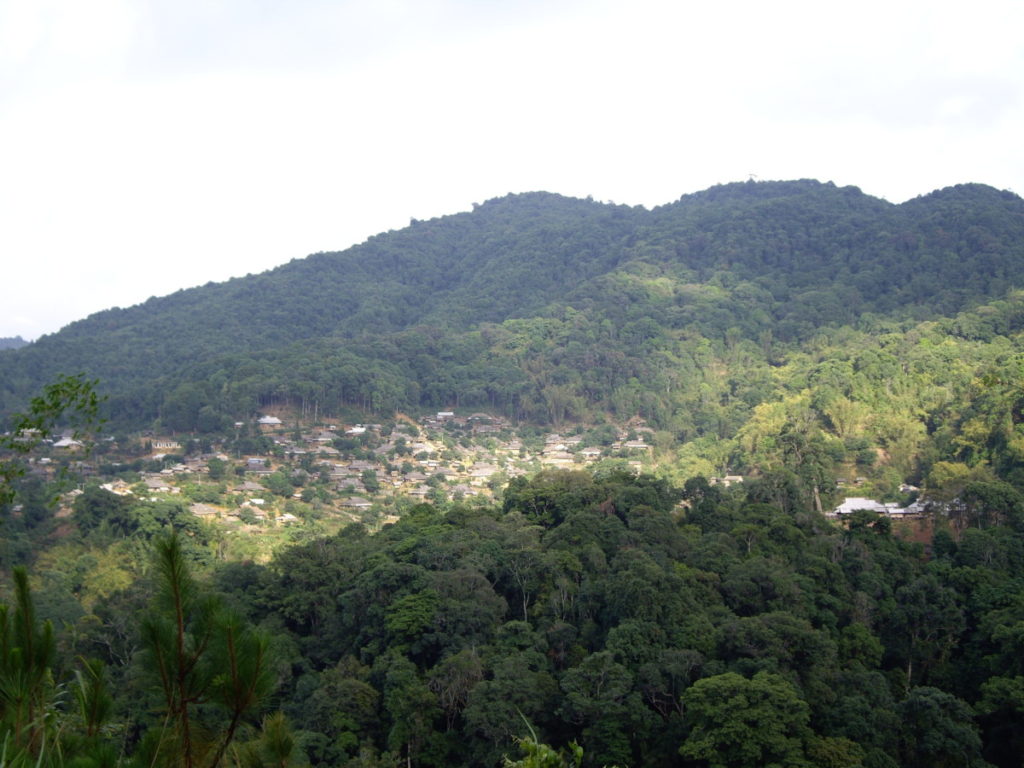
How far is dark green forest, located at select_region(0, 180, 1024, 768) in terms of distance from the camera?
4.27 meters

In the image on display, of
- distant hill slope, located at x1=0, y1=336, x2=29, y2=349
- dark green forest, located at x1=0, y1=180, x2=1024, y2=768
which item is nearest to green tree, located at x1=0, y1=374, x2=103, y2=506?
dark green forest, located at x1=0, y1=180, x2=1024, y2=768

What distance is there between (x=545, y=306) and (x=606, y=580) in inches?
1671

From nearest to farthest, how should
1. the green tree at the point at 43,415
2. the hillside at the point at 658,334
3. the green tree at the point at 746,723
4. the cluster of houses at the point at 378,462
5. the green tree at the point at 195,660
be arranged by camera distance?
the green tree at the point at 195,660 → the green tree at the point at 43,415 → the green tree at the point at 746,723 → the cluster of houses at the point at 378,462 → the hillside at the point at 658,334

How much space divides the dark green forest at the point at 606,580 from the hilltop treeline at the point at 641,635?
→ 0.06m

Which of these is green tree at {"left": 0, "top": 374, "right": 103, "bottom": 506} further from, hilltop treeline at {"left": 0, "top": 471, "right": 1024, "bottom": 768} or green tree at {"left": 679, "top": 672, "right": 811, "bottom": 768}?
green tree at {"left": 679, "top": 672, "right": 811, "bottom": 768}

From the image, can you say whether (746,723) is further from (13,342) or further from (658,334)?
(13,342)

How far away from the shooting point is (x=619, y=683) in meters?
12.7

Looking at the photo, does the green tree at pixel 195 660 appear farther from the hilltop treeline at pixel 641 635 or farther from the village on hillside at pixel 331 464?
the village on hillside at pixel 331 464

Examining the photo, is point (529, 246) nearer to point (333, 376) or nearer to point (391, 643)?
point (333, 376)

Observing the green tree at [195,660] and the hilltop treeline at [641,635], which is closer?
the green tree at [195,660]

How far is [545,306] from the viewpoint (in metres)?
56.8

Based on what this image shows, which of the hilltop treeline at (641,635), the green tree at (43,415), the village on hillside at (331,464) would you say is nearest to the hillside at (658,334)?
the village on hillside at (331,464)

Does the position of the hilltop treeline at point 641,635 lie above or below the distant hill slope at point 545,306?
below

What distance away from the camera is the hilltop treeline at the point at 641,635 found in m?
12.0
